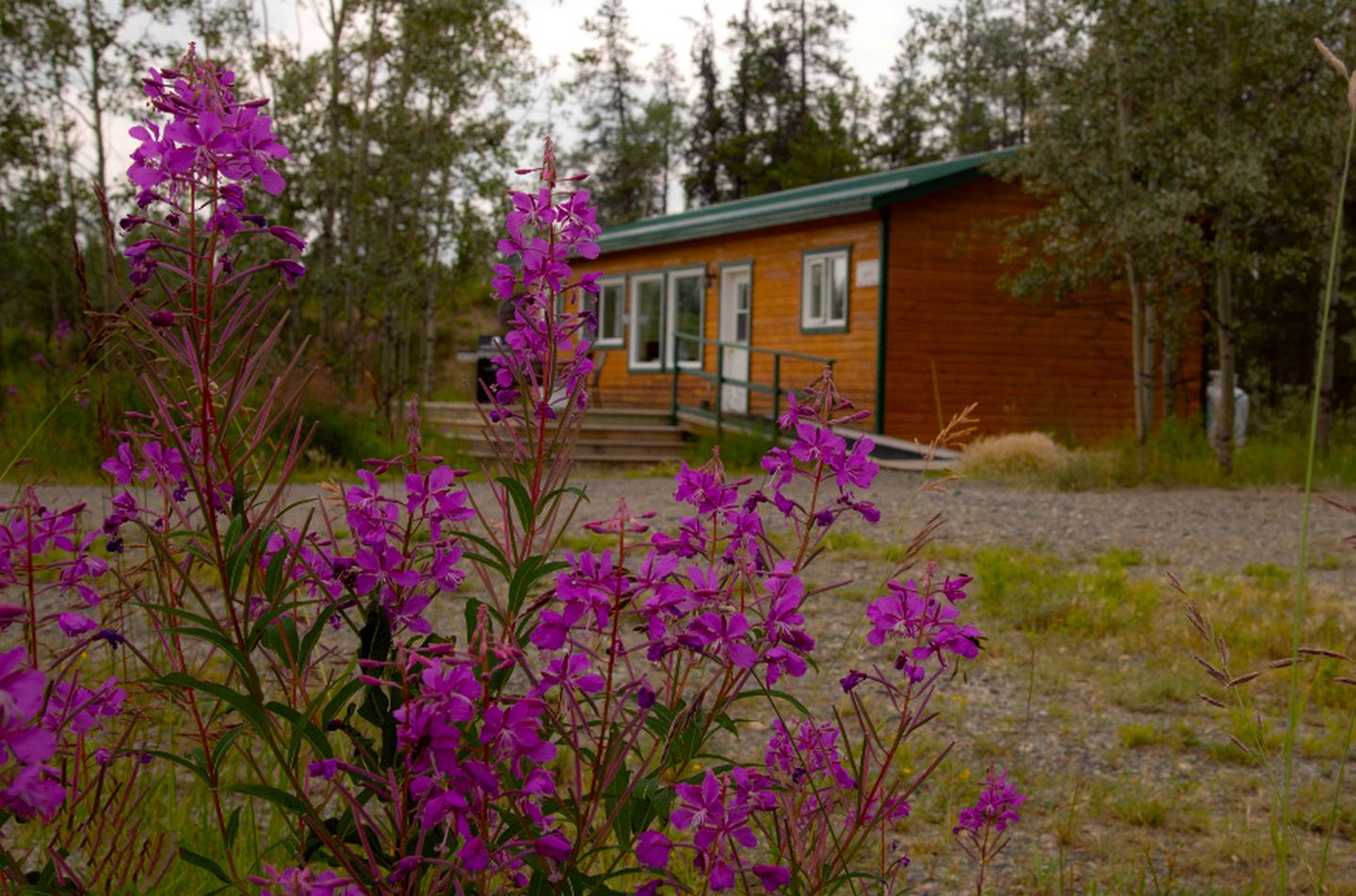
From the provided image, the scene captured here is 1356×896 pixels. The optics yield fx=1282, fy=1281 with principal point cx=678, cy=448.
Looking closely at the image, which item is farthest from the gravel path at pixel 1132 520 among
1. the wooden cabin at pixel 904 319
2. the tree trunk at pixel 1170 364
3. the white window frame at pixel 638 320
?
the white window frame at pixel 638 320

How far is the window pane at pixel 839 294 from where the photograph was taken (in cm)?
1686

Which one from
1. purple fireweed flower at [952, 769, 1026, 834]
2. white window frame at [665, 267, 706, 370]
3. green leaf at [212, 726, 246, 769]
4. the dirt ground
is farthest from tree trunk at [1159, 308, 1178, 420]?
green leaf at [212, 726, 246, 769]

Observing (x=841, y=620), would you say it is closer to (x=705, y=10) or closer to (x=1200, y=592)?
(x=1200, y=592)

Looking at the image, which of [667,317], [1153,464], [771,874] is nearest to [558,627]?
[771,874]

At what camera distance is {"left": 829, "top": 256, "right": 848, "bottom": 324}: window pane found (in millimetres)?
16859

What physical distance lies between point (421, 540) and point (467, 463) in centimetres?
1174

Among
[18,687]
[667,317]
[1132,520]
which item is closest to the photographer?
[18,687]

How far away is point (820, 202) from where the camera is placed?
1680 cm

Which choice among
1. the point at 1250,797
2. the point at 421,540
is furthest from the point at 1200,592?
the point at 421,540

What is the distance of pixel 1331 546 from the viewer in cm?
830

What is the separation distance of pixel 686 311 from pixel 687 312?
1.9 inches

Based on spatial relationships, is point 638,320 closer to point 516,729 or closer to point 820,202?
point 820,202

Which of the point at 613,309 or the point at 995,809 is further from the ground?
the point at 613,309

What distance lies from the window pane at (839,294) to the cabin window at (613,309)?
205 inches
